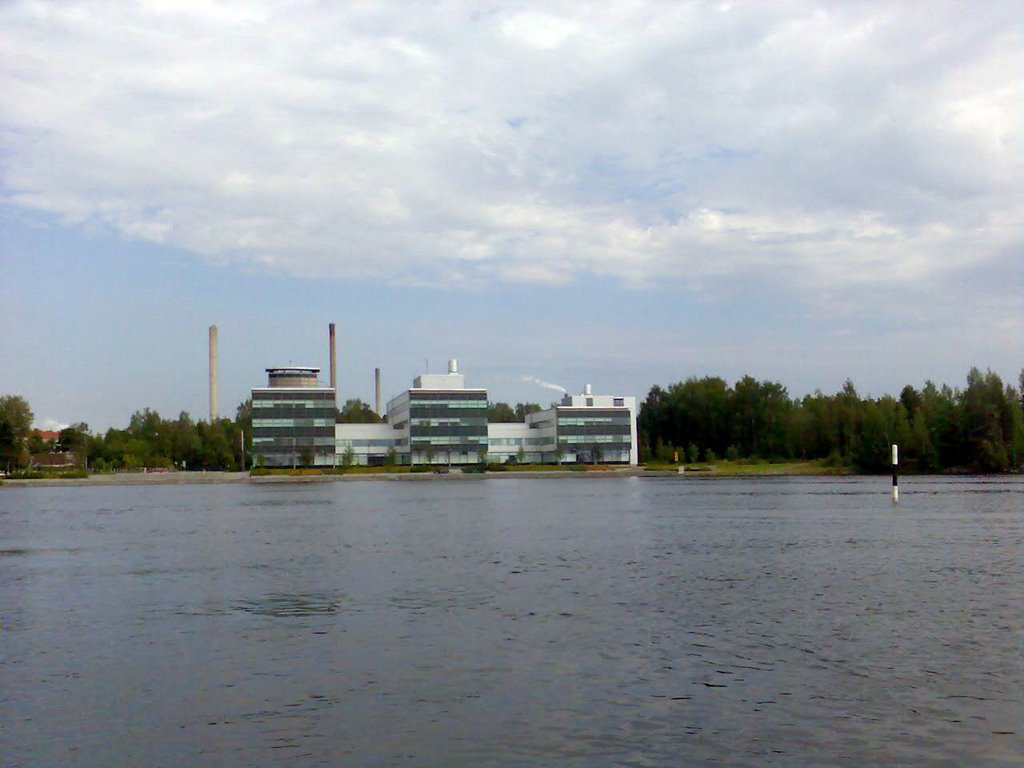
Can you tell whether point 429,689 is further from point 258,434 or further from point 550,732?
point 258,434

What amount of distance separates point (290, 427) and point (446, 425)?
25.2 m

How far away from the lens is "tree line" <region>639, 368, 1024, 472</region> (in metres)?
134

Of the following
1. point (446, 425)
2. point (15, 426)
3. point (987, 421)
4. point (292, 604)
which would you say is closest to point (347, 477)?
point (446, 425)

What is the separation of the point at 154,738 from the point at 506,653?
21.4 feet

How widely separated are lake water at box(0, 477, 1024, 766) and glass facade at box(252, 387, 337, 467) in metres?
129

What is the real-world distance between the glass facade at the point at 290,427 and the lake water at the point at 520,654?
425 feet

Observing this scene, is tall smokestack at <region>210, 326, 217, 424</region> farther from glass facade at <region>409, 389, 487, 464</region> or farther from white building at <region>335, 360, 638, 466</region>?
glass facade at <region>409, 389, 487, 464</region>

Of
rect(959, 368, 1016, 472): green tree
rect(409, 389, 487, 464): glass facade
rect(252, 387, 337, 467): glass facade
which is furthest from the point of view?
rect(409, 389, 487, 464): glass facade

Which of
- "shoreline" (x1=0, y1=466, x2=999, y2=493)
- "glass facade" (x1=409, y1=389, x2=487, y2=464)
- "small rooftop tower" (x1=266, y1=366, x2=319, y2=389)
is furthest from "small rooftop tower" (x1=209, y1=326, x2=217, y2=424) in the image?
"glass facade" (x1=409, y1=389, x2=487, y2=464)

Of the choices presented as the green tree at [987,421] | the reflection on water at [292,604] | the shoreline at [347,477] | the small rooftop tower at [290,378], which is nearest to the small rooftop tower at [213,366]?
the small rooftop tower at [290,378]

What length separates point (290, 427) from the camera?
16750 centimetres

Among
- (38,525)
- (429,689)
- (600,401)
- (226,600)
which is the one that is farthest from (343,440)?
(429,689)

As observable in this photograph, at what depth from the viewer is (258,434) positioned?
167 m

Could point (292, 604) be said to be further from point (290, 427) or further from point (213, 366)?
point (213, 366)
